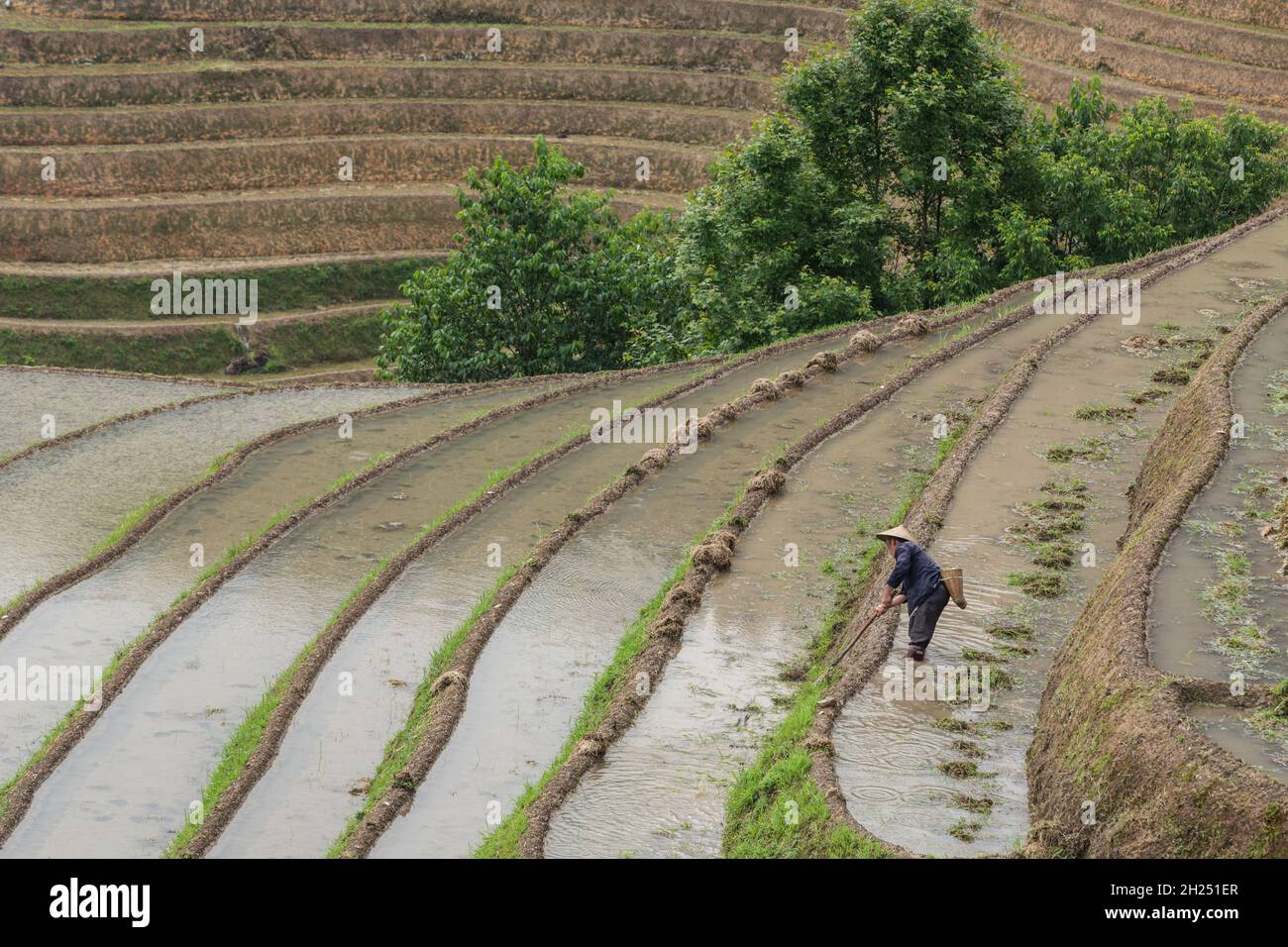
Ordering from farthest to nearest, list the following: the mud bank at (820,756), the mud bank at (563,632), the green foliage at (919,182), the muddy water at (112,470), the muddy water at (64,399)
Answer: the green foliage at (919,182)
the muddy water at (64,399)
the muddy water at (112,470)
the mud bank at (563,632)
the mud bank at (820,756)

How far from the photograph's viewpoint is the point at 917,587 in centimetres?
1286

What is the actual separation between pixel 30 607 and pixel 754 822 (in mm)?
11037

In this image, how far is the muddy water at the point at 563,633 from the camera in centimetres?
1280

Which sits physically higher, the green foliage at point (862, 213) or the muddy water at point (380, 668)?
the green foliage at point (862, 213)

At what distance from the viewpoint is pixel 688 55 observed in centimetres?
5041

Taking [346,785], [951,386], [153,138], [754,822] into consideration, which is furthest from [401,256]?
[754,822]

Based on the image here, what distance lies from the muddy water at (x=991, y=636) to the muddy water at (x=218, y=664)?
6435mm

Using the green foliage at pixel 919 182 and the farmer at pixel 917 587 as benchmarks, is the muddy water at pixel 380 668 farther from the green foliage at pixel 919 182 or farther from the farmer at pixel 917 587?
the green foliage at pixel 919 182

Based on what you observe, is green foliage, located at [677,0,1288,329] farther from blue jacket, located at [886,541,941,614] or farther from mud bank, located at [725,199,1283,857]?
blue jacket, located at [886,541,941,614]

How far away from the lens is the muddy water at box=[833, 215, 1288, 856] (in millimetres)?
10797

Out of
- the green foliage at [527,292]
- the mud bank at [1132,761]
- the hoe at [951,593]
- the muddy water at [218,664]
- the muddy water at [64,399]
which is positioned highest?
the green foliage at [527,292]

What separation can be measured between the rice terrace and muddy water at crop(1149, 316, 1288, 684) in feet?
0.18

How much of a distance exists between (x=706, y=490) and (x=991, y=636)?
6.27 metres

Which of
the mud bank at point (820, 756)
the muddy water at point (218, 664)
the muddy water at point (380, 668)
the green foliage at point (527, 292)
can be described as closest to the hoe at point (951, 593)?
the mud bank at point (820, 756)
